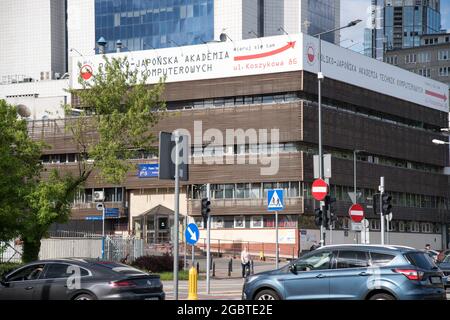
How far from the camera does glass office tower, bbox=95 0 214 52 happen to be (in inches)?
3713

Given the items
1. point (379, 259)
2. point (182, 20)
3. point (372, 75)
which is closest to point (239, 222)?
point (372, 75)

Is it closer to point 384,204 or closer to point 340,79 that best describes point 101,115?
point 384,204

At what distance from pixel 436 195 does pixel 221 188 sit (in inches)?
1169

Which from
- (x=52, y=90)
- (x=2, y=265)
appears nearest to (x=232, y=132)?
(x=52, y=90)

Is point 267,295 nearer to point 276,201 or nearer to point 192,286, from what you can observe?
point 192,286

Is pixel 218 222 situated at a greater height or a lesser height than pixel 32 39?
lesser

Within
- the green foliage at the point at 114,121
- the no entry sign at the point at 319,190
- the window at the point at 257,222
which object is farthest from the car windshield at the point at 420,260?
the window at the point at 257,222

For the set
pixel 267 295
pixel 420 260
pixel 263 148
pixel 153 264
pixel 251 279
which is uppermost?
pixel 263 148

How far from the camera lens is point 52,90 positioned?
312 ft

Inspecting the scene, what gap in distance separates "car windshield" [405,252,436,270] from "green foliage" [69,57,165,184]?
85.1ft

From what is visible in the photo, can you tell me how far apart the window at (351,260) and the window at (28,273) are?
6718 mm

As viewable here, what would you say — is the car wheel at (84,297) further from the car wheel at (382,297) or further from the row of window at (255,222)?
the row of window at (255,222)

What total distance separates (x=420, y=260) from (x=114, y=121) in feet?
91.3

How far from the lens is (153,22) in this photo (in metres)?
97.5
